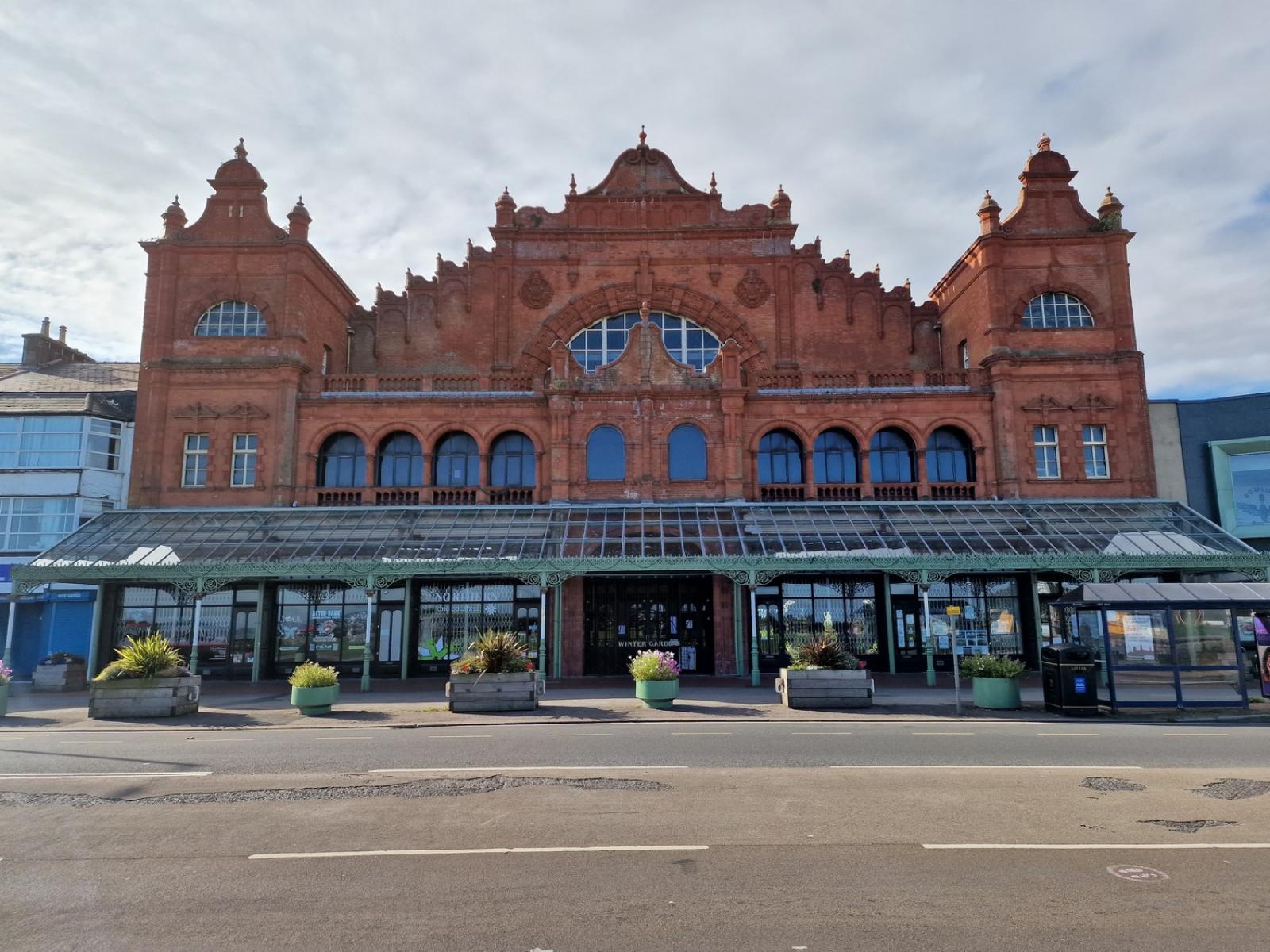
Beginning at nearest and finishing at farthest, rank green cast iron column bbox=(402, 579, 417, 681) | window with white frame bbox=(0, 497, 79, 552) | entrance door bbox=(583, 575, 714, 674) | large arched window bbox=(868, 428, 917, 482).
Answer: green cast iron column bbox=(402, 579, 417, 681), entrance door bbox=(583, 575, 714, 674), large arched window bbox=(868, 428, 917, 482), window with white frame bbox=(0, 497, 79, 552)

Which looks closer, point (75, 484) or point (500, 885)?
point (500, 885)

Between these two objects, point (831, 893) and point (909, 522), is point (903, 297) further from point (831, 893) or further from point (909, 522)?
point (831, 893)

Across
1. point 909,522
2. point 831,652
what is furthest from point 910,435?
point 831,652

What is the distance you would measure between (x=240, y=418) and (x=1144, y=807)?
90.6 feet

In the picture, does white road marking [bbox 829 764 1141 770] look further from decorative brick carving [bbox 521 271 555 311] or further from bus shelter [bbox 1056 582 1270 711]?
decorative brick carving [bbox 521 271 555 311]

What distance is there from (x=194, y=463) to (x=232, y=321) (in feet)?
17.3

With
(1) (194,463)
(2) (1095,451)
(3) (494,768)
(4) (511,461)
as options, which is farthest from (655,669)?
(1) (194,463)

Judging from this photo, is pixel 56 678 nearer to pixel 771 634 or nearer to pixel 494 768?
pixel 494 768

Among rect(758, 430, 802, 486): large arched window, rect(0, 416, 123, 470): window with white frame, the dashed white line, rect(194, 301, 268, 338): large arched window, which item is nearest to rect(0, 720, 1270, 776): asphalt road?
the dashed white line

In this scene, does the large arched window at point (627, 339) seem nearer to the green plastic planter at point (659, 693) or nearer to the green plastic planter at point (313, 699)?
the green plastic planter at point (659, 693)

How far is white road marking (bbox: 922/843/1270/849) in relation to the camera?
730 centimetres

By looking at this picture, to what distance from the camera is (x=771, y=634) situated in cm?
2603

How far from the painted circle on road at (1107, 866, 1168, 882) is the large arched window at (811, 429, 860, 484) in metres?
21.8

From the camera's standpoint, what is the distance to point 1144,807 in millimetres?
8805
